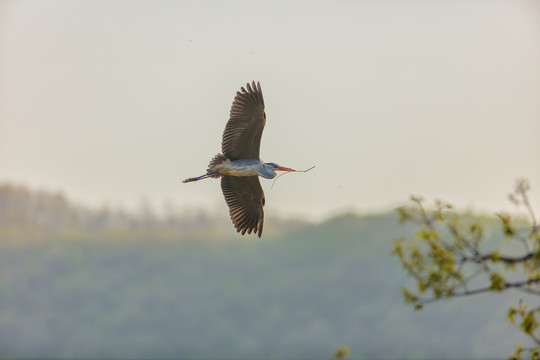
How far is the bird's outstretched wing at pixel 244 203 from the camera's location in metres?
18.2

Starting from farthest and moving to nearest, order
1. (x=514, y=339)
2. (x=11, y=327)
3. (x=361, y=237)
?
(x=361, y=237) < (x=11, y=327) < (x=514, y=339)

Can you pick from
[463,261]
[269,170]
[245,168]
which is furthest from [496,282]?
[245,168]

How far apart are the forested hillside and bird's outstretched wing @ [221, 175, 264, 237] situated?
7838cm

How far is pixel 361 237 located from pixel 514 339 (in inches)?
938

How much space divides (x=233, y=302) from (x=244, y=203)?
102 metres

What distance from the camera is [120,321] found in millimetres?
114375

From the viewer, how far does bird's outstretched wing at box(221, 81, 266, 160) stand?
54.3 feet

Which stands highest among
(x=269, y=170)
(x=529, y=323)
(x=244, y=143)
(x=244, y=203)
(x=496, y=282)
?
(x=244, y=143)

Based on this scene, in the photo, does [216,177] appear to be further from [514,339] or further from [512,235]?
[514,339]

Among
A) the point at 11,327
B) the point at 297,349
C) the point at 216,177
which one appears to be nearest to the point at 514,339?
the point at 297,349

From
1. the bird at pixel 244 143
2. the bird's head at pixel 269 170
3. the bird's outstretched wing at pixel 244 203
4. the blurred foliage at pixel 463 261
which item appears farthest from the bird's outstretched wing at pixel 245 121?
the blurred foliage at pixel 463 261

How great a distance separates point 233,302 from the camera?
11919cm

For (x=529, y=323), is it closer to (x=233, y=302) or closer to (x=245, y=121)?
(x=245, y=121)

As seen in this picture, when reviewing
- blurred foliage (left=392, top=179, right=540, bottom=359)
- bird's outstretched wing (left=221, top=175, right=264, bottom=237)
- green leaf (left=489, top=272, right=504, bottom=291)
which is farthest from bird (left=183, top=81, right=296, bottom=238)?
green leaf (left=489, top=272, right=504, bottom=291)
